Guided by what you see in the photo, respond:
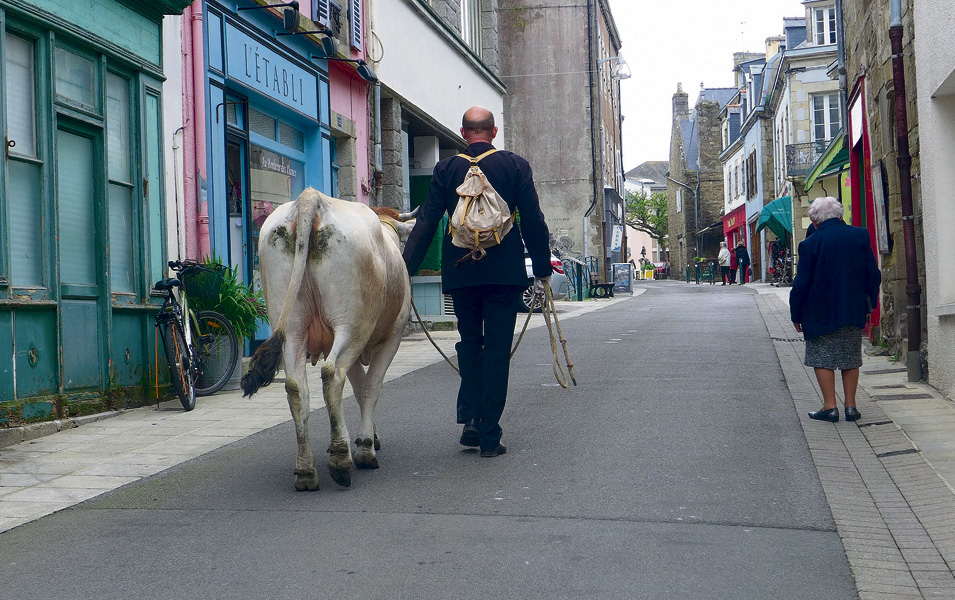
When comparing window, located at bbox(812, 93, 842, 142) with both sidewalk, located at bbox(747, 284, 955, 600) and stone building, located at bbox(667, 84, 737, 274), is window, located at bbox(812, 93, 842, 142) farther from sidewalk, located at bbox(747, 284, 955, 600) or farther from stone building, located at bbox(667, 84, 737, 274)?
sidewalk, located at bbox(747, 284, 955, 600)

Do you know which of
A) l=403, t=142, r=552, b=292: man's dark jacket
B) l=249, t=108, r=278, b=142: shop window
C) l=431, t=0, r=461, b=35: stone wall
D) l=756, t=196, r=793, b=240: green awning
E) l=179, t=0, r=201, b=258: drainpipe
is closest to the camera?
l=403, t=142, r=552, b=292: man's dark jacket

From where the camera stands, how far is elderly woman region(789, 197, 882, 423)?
22.7ft

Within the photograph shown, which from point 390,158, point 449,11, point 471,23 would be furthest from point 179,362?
point 471,23

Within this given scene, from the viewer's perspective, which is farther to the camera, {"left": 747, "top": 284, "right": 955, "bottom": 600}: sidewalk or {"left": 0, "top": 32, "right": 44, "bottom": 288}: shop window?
{"left": 0, "top": 32, "right": 44, "bottom": 288}: shop window

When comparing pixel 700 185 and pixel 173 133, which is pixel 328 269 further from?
pixel 700 185

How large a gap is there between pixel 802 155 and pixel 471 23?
1734 centimetres

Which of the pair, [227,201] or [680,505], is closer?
[680,505]

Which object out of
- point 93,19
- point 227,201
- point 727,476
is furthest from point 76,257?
point 727,476

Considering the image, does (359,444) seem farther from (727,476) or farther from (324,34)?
(324,34)

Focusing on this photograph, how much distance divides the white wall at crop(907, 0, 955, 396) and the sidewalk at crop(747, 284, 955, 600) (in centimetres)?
38

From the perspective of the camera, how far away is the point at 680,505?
4594 millimetres

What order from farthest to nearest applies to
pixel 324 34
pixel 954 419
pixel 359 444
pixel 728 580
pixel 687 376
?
pixel 324 34, pixel 687 376, pixel 954 419, pixel 359 444, pixel 728 580

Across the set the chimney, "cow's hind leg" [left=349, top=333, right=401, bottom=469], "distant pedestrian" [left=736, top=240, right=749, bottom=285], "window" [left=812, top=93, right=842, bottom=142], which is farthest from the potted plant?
the chimney

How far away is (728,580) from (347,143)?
40.5 feet
